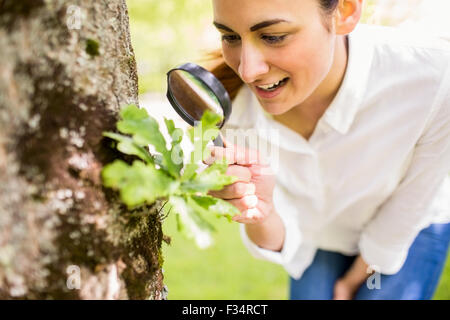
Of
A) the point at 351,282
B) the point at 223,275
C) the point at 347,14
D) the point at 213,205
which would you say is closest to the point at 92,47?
the point at 213,205

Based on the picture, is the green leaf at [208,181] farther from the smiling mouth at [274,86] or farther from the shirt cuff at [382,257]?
the shirt cuff at [382,257]

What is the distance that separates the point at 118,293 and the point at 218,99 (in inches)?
27.7

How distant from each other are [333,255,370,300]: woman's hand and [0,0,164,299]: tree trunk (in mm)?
1751

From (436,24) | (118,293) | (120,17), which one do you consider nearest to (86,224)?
(118,293)

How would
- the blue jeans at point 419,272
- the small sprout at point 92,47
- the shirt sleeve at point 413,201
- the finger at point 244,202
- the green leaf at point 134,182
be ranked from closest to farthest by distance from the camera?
the green leaf at point 134,182
the small sprout at point 92,47
the finger at point 244,202
the shirt sleeve at point 413,201
the blue jeans at point 419,272

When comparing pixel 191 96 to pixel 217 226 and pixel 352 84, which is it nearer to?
pixel 352 84

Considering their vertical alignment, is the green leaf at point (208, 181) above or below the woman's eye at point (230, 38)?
below

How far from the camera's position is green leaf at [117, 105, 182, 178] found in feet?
3.17

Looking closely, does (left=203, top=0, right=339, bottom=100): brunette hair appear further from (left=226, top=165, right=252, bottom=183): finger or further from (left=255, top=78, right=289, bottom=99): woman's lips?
(left=226, top=165, right=252, bottom=183): finger

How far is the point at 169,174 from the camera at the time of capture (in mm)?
1042

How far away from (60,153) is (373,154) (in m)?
1.59

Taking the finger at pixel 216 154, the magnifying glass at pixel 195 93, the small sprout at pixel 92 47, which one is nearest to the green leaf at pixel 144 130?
the small sprout at pixel 92 47

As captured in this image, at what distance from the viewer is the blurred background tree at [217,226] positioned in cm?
223

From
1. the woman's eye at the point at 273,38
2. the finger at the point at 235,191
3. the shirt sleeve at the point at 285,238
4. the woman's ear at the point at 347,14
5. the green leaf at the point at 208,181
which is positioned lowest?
the shirt sleeve at the point at 285,238
